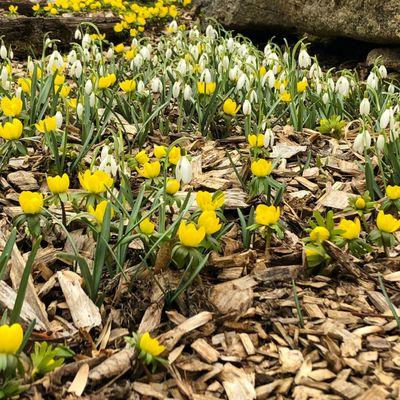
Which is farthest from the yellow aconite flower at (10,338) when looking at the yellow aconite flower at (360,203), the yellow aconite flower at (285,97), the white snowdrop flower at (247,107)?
the yellow aconite flower at (285,97)

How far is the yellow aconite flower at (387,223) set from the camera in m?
2.00

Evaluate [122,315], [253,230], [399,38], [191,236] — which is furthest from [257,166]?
[399,38]

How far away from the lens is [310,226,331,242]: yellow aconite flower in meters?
2.01

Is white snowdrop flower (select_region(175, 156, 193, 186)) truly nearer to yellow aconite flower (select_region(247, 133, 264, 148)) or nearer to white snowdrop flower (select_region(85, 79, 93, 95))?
yellow aconite flower (select_region(247, 133, 264, 148))

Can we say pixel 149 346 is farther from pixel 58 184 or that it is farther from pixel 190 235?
pixel 58 184

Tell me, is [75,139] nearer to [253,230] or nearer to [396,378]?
[253,230]

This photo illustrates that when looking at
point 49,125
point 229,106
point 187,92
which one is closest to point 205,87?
point 187,92

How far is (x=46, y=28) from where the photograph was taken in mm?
6117

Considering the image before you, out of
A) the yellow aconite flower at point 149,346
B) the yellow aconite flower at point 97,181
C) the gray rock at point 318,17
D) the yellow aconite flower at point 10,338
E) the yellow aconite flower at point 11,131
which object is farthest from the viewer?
the gray rock at point 318,17

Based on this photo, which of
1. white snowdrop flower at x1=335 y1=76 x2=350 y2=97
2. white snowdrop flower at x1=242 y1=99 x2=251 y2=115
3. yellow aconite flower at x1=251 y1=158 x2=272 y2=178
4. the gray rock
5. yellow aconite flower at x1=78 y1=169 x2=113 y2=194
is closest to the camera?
yellow aconite flower at x1=78 y1=169 x2=113 y2=194

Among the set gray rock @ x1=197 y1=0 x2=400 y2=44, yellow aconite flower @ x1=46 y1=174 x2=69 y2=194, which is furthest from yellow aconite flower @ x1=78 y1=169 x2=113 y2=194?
gray rock @ x1=197 y1=0 x2=400 y2=44

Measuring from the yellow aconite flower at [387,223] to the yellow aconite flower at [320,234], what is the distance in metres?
0.19

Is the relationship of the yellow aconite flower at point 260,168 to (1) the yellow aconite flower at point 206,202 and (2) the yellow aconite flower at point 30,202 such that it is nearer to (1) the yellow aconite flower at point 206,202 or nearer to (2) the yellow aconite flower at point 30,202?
(1) the yellow aconite flower at point 206,202

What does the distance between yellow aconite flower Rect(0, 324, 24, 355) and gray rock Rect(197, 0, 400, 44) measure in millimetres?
4284
